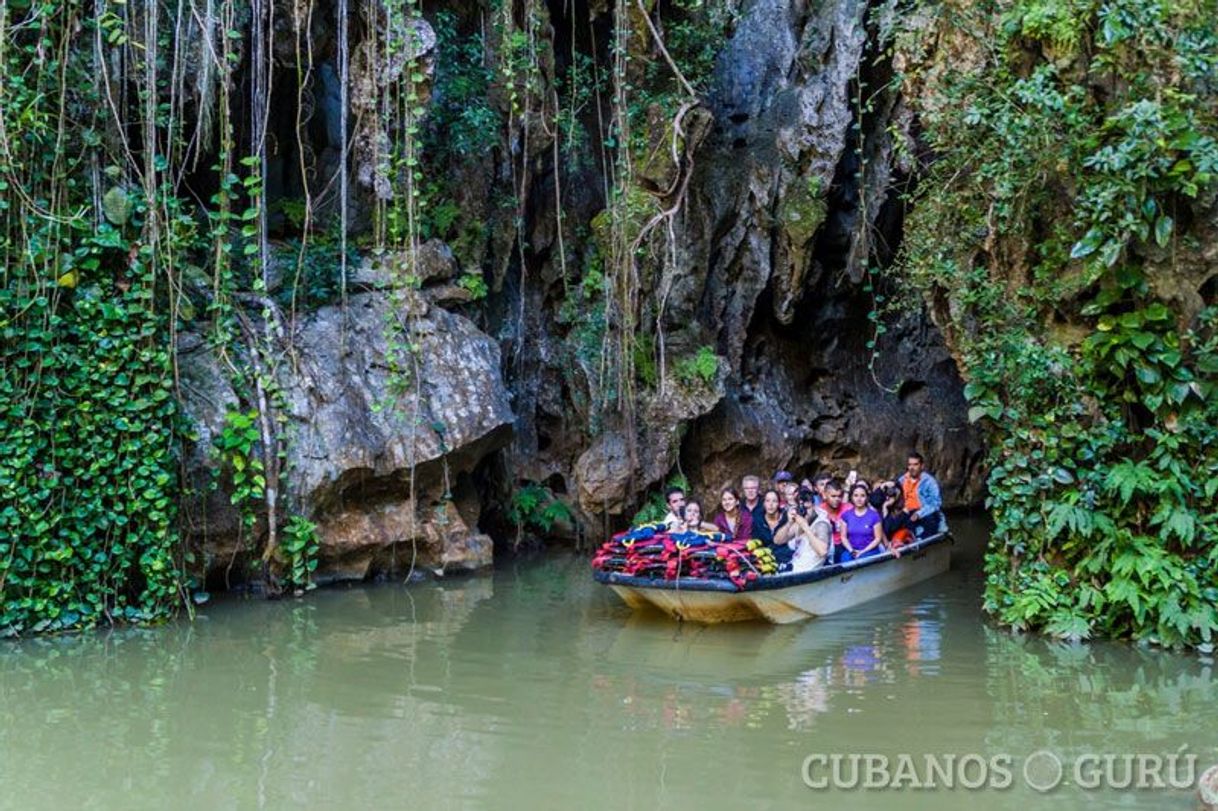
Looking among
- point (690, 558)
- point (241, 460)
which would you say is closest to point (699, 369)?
point (690, 558)

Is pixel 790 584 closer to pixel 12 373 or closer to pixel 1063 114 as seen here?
pixel 1063 114

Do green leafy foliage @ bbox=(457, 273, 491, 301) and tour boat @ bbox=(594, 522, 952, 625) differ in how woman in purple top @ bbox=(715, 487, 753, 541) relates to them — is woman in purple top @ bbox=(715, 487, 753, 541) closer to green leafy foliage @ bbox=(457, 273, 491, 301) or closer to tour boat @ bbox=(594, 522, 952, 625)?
tour boat @ bbox=(594, 522, 952, 625)

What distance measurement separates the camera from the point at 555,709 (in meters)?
7.47

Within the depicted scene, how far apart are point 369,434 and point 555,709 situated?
16.9ft

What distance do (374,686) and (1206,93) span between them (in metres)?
7.32

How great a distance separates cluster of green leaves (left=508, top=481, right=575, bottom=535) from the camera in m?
14.7

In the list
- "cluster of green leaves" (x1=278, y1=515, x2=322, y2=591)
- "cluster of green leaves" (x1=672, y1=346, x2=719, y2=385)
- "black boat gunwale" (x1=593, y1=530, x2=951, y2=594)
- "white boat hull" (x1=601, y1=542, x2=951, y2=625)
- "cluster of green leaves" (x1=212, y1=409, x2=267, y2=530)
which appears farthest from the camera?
"cluster of green leaves" (x1=672, y1=346, x2=719, y2=385)

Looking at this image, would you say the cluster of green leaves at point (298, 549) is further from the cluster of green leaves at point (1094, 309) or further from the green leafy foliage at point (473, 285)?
the cluster of green leaves at point (1094, 309)

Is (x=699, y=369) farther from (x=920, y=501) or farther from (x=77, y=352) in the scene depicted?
(x=77, y=352)

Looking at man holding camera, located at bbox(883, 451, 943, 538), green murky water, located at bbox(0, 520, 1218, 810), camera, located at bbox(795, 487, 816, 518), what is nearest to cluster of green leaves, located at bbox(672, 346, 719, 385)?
camera, located at bbox(795, 487, 816, 518)

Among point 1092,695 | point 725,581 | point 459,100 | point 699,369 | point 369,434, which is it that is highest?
point 459,100

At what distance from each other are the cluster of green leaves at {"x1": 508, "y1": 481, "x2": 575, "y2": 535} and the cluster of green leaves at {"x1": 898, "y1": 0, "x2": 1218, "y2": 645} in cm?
623

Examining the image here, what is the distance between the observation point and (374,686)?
316 inches

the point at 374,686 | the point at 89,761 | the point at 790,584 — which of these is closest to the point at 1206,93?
the point at 790,584
